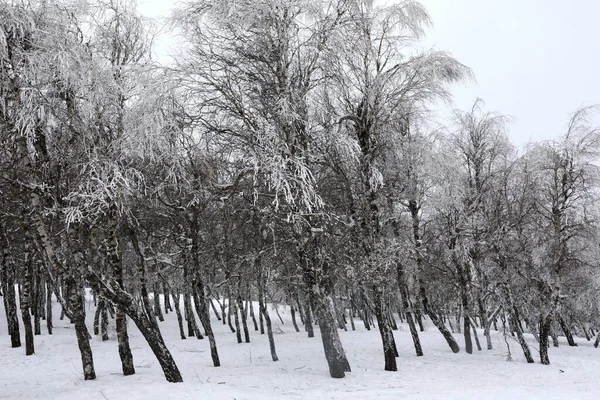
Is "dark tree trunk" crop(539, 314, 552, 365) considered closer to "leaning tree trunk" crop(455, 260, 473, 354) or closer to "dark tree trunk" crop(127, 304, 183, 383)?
"leaning tree trunk" crop(455, 260, 473, 354)

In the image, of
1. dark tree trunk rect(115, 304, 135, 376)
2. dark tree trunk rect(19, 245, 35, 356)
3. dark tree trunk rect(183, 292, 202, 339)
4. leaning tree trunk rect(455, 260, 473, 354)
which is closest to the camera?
dark tree trunk rect(115, 304, 135, 376)

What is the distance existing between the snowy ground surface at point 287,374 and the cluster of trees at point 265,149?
894 mm

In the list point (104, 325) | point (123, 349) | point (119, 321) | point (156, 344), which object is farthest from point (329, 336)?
point (104, 325)

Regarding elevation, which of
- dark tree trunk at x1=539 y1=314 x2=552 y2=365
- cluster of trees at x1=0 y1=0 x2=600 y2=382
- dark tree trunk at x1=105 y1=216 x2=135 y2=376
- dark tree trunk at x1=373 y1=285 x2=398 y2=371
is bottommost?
dark tree trunk at x1=539 y1=314 x2=552 y2=365

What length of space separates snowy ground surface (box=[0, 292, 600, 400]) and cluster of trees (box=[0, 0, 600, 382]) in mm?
894

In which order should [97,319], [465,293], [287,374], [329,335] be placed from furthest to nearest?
[97,319]
[465,293]
[287,374]
[329,335]

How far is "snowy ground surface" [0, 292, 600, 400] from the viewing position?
8.40 metres

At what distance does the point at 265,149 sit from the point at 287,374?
583cm

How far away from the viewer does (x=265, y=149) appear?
33.2 ft

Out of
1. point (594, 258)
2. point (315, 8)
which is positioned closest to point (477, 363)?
point (594, 258)

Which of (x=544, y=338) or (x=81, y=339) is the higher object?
(x=81, y=339)

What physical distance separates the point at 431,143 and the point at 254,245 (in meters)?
7.71

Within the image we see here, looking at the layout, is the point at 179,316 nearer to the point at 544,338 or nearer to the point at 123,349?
the point at 123,349

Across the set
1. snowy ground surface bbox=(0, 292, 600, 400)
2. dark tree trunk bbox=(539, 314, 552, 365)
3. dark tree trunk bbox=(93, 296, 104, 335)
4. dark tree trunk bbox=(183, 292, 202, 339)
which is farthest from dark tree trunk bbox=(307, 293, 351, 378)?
dark tree trunk bbox=(93, 296, 104, 335)
